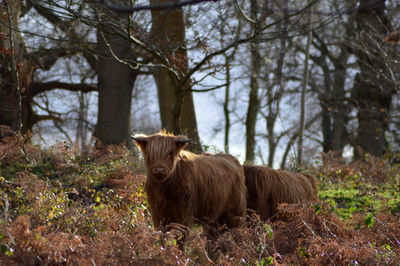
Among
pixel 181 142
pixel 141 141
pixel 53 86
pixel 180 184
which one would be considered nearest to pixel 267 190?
pixel 180 184

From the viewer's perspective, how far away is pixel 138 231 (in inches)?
170

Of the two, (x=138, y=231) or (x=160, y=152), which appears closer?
(x=138, y=231)

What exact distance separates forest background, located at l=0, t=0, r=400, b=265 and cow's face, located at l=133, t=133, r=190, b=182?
26.7 inches

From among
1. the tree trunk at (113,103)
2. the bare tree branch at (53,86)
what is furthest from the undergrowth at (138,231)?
the bare tree branch at (53,86)

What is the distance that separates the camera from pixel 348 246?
4023mm

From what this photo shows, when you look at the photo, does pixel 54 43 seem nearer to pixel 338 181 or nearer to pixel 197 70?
pixel 197 70

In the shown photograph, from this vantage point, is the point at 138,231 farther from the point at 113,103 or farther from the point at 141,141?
the point at 113,103

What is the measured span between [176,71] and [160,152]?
470 cm

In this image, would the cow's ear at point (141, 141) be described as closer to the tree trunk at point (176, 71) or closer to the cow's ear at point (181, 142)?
the cow's ear at point (181, 142)

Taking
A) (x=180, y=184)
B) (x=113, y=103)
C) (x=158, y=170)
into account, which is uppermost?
(x=113, y=103)

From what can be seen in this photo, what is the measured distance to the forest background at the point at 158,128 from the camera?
3.97 metres

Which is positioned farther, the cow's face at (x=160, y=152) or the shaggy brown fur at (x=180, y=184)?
the shaggy brown fur at (x=180, y=184)

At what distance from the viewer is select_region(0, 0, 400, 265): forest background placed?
3969 millimetres

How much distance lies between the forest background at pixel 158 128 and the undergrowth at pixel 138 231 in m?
0.02
